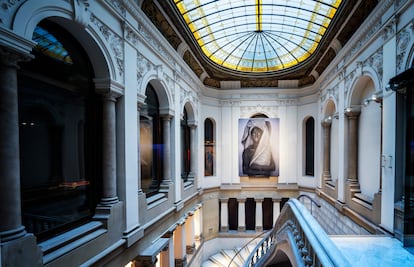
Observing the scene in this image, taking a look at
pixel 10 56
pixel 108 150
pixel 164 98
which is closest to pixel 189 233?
pixel 164 98

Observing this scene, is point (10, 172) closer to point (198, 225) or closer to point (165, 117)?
point (165, 117)

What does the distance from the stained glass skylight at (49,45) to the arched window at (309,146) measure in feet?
44.6

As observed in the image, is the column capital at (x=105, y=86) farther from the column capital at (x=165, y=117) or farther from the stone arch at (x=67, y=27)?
the column capital at (x=165, y=117)

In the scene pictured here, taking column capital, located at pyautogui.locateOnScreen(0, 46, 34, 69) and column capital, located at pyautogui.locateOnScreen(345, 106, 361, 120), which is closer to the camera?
column capital, located at pyautogui.locateOnScreen(0, 46, 34, 69)

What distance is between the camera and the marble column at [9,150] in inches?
127

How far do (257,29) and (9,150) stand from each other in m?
11.1

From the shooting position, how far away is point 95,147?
18.4 feet

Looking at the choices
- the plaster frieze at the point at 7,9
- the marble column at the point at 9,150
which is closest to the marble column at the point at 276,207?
the marble column at the point at 9,150

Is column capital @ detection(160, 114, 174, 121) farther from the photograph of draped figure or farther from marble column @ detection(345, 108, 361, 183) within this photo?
the photograph of draped figure

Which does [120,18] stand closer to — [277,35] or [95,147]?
[95,147]

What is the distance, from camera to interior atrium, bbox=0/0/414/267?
3.99 meters

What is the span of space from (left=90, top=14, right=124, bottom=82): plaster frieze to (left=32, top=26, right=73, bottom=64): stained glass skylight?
812mm

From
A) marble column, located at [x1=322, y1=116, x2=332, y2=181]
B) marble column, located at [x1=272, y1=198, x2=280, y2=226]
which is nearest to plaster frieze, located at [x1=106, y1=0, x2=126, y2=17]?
marble column, located at [x1=322, y1=116, x2=332, y2=181]

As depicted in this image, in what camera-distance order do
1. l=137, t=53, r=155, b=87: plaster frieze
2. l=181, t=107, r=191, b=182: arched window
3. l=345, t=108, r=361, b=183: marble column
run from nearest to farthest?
l=137, t=53, r=155, b=87: plaster frieze
l=345, t=108, r=361, b=183: marble column
l=181, t=107, r=191, b=182: arched window
